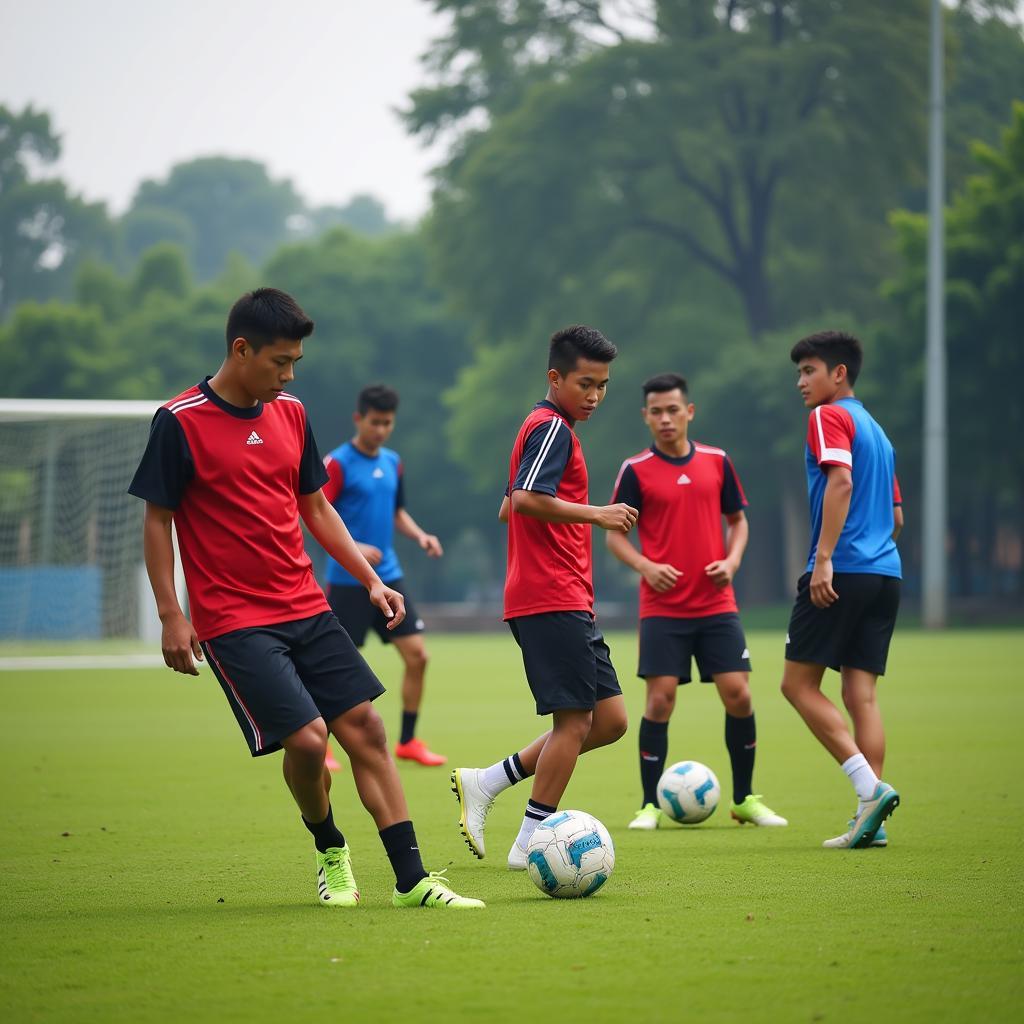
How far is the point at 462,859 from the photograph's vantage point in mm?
7531

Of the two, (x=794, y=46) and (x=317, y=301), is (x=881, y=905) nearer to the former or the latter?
(x=794, y=46)

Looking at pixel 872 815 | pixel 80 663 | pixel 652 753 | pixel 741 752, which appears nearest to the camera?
pixel 872 815

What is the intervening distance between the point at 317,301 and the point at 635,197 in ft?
66.7

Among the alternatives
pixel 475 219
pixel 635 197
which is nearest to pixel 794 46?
pixel 635 197

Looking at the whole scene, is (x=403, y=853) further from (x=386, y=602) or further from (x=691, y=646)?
(x=691, y=646)

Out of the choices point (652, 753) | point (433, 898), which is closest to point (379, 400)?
point (652, 753)

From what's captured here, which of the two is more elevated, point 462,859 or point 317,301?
point 317,301

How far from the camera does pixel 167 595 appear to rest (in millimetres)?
5980

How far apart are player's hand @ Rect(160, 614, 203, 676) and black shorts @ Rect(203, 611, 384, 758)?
113 millimetres

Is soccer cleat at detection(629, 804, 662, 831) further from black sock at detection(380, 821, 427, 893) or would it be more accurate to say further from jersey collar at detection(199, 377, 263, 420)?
jersey collar at detection(199, 377, 263, 420)

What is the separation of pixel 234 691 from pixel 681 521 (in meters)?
3.68

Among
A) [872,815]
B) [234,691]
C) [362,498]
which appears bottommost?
[872,815]

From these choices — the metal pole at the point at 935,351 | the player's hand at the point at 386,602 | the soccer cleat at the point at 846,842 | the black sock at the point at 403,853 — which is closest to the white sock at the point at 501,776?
the black sock at the point at 403,853

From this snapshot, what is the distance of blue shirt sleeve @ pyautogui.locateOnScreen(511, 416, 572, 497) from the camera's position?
665 cm
